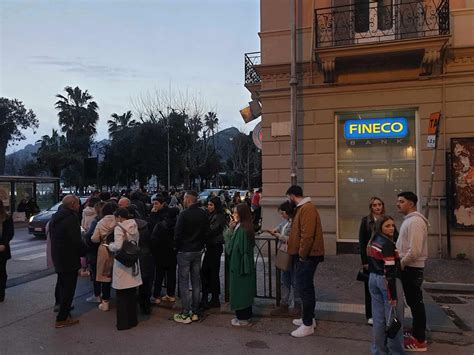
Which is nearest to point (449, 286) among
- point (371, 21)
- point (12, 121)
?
point (371, 21)

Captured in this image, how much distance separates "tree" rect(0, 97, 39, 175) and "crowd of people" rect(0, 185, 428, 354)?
37151 millimetres

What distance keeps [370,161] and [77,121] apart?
52.0 m

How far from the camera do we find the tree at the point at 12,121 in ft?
132

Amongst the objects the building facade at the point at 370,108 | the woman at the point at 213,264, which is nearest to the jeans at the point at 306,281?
the woman at the point at 213,264

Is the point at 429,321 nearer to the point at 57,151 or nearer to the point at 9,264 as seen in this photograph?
the point at 9,264

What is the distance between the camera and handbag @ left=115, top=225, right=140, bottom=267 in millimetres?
6016

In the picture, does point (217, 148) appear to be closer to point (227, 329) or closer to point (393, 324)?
point (227, 329)

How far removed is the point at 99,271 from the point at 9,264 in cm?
582

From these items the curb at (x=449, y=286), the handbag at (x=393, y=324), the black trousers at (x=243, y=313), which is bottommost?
the curb at (x=449, y=286)

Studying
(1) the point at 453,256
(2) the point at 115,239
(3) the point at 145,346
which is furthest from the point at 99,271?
(1) the point at 453,256

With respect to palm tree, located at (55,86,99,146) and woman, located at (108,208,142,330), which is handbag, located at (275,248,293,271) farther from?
palm tree, located at (55,86,99,146)

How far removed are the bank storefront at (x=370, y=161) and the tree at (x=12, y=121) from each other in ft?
122

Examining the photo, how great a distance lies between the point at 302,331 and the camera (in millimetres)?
5684

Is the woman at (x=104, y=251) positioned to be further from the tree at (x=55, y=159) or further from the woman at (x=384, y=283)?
the tree at (x=55, y=159)
